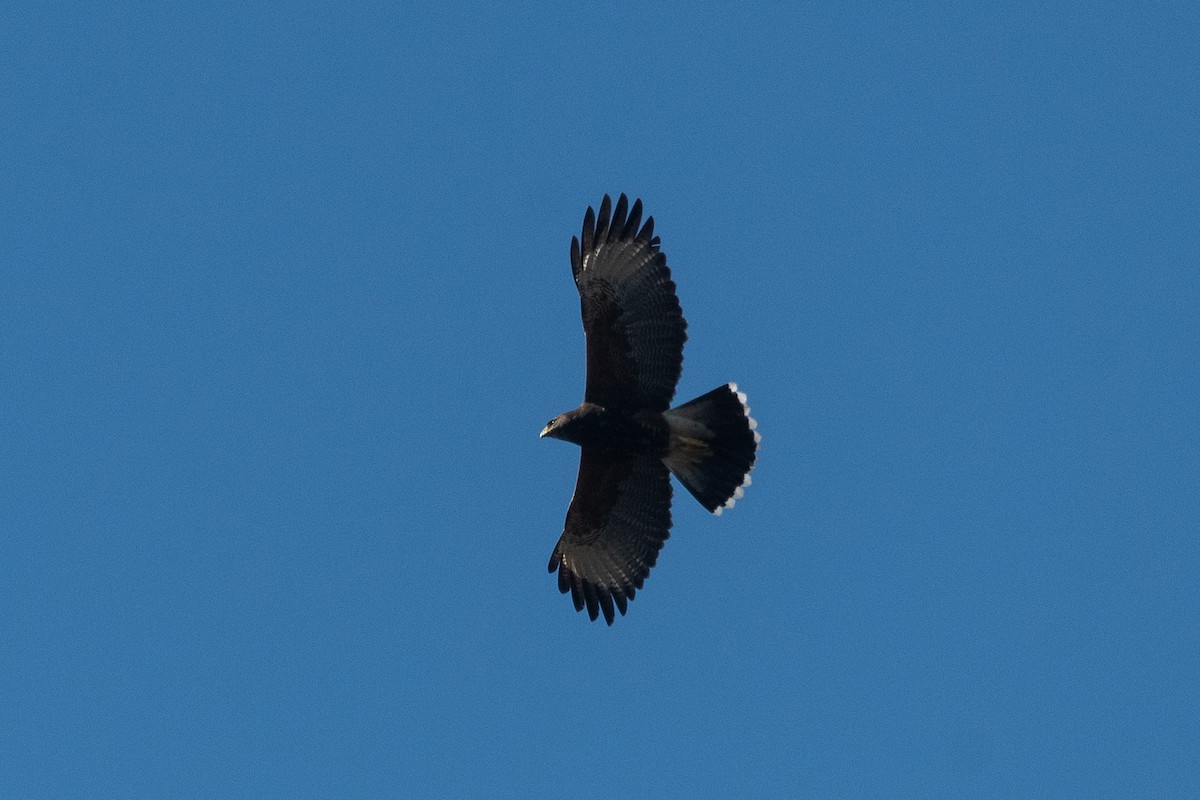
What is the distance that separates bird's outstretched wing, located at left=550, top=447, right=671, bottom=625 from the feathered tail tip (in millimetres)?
372

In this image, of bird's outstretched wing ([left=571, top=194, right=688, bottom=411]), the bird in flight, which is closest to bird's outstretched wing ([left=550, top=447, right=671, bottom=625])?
the bird in flight

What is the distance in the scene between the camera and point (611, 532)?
21344mm

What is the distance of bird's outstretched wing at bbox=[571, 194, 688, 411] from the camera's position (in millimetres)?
20328

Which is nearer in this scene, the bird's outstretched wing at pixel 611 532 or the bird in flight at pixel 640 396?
the bird in flight at pixel 640 396

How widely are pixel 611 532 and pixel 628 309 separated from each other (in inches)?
92.4

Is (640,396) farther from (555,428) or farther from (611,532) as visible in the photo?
(611,532)

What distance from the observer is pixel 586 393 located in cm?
2067

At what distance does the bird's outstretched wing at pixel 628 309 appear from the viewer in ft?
66.7

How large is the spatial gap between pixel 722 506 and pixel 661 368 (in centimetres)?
147

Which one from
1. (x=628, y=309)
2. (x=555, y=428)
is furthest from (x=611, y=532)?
(x=628, y=309)

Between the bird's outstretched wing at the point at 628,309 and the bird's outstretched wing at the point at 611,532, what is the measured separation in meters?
0.89

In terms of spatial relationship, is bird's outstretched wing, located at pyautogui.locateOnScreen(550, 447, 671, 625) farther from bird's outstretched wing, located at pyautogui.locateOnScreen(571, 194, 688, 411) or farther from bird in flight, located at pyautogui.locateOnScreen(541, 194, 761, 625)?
bird's outstretched wing, located at pyautogui.locateOnScreen(571, 194, 688, 411)

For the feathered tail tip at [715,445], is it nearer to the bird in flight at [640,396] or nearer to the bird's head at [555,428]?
the bird in flight at [640,396]

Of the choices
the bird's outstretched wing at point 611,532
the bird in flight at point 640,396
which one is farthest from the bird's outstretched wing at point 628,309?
the bird's outstretched wing at point 611,532
